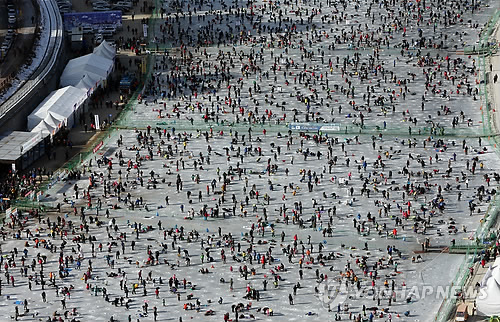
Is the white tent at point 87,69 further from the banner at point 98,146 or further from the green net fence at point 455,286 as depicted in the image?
the green net fence at point 455,286

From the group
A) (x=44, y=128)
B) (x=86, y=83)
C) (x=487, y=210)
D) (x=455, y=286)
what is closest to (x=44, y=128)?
(x=44, y=128)

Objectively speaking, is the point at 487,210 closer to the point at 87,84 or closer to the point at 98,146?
the point at 98,146

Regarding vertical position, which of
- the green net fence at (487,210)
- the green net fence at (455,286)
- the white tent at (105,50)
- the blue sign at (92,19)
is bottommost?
the green net fence at (455,286)

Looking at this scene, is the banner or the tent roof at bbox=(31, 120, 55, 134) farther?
the tent roof at bbox=(31, 120, 55, 134)

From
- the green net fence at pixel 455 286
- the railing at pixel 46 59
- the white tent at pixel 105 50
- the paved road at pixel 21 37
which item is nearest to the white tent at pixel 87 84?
the railing at pixel 46 59

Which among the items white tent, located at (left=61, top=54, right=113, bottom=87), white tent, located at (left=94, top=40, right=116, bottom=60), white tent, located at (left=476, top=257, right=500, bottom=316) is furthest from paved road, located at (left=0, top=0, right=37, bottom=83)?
white tent, located at (left=476, top=257, right=500, bottom=316)

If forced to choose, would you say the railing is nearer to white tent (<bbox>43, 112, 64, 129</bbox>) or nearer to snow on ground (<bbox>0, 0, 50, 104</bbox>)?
snow on ground (<bbox>0, 0, 50, 104</bbox>)
